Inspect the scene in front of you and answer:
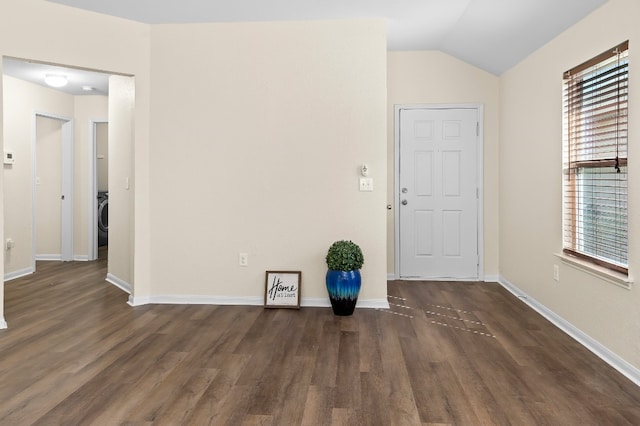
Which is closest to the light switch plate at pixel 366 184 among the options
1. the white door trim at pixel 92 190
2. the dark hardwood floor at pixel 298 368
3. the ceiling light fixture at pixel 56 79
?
the dark hardwood floor at pixel 298 368

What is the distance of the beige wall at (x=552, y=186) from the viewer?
2.67m

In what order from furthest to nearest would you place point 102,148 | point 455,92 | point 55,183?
point 102,148
point 55,183
point 455,92

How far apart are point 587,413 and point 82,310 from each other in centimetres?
382

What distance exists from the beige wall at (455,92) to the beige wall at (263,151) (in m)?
1.21

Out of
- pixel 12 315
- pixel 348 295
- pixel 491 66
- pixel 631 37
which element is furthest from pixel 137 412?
pixel 491 66

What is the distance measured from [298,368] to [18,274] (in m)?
4.45

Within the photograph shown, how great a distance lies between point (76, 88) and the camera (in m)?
6.00

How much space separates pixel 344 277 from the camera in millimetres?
3811

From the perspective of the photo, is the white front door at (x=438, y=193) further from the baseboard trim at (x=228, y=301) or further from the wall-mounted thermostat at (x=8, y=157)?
the wall-mounted thermostat at (x=8, y=157)

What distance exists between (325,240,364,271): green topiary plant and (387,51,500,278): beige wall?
1614 mm

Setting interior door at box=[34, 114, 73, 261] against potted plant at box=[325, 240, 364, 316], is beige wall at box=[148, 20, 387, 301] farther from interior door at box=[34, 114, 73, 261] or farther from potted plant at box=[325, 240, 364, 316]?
interior door at box=[34, 114, 73, 261]

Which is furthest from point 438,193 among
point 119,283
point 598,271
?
point 119,283

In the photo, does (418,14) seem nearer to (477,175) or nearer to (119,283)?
(477,175)

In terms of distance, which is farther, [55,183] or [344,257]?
[55,183]
